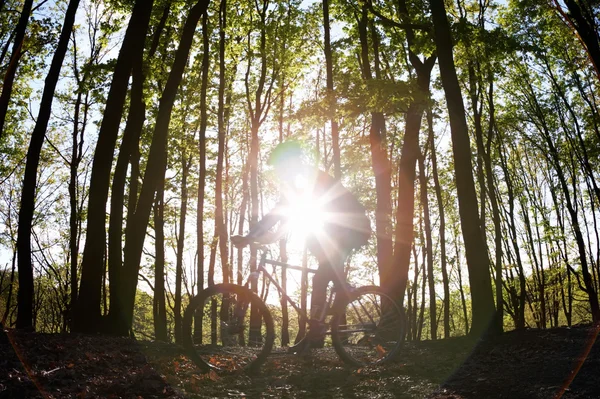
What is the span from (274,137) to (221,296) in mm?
23463

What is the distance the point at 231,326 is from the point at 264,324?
0.42 m

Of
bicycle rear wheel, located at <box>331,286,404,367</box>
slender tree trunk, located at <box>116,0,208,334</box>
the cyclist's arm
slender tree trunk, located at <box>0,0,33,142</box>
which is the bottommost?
bicycle rear wheel, located at <box>331,286,404,367</box>

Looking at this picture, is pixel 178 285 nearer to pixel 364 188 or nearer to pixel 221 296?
pixel 364 188

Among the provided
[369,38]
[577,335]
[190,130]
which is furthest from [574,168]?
[577,335]

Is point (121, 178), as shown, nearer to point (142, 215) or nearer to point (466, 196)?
point (142, 215)

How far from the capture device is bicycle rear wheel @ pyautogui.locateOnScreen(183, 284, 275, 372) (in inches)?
225

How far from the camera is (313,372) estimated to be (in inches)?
241

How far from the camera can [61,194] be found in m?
29.8

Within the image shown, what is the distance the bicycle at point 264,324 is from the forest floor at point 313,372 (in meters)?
0.25

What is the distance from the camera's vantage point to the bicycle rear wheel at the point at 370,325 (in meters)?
6.56

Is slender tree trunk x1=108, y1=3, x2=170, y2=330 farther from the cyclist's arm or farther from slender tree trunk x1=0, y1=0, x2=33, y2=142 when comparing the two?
the cyclist's arm

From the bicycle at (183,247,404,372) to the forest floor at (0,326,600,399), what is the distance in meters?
0.25

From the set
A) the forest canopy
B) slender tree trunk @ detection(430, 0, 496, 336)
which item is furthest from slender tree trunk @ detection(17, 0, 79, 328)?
slender tree trunk @ detection(430, 0, 496, 336)

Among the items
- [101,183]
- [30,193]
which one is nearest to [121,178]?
[101,183]
